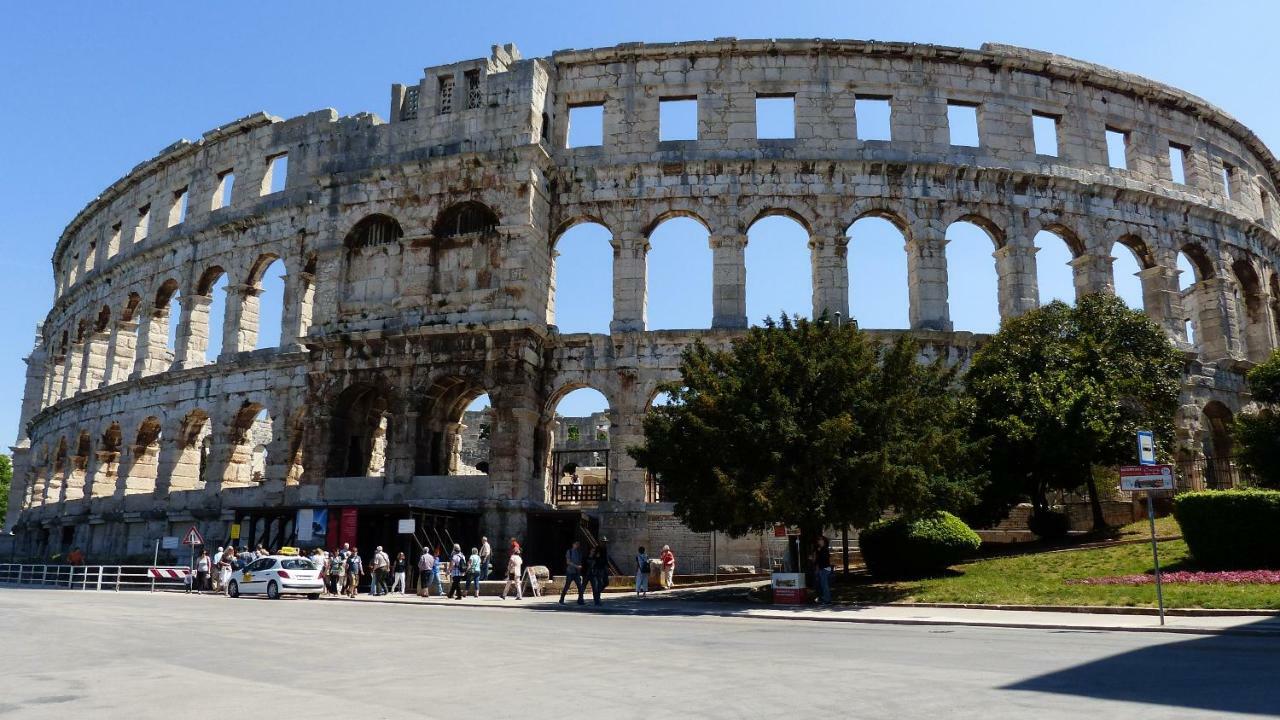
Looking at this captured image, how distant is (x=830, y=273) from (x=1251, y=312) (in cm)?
1690

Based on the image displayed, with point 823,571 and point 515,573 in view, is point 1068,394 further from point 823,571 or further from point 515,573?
point 515,573

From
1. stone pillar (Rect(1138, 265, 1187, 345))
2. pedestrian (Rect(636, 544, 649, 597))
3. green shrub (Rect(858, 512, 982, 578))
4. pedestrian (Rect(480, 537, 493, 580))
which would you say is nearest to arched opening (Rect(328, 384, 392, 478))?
pedestrian (Rect(480, 537, 493, 580))

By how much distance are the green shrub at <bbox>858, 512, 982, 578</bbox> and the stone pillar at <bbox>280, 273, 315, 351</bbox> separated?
19840mm

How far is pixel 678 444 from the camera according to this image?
1912cm

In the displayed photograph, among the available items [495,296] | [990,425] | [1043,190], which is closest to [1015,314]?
[1043,190]

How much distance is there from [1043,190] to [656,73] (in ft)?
43.1

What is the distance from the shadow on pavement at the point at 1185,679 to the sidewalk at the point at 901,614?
2.11 metres

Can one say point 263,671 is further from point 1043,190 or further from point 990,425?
point 1043,190

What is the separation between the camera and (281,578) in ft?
71.4

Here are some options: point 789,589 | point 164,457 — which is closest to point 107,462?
point 164,457

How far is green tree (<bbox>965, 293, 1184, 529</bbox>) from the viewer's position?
21.5 m

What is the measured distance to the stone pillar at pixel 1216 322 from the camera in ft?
98.2

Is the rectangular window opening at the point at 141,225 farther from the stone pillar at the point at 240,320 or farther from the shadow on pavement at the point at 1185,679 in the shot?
the shadow on pavement at the point at 1185,679

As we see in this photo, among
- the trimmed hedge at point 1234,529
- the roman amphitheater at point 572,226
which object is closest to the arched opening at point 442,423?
the roman amphitheater at point 572,226
